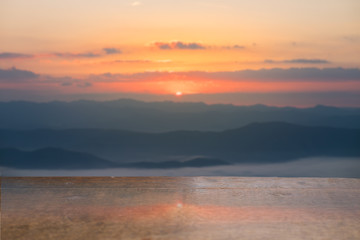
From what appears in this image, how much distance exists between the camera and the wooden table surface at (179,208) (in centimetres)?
180

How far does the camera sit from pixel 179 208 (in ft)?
7.09

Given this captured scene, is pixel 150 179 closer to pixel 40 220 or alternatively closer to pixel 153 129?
pixel 40 220

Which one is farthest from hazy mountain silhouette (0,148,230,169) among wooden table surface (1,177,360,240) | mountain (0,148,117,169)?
wooden table surface (1,177,360,240)

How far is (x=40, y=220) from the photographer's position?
1979 millimetres

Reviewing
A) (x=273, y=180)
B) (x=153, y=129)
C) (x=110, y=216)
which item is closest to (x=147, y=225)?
(x=110, y=216)

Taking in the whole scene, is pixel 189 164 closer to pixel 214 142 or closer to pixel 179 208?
pixel 214 142

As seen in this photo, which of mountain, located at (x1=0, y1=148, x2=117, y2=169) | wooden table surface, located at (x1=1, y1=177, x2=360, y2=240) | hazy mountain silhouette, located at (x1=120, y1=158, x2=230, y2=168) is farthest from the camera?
mountain, located at (x1=0, y1=148, x2=117, y2=169)

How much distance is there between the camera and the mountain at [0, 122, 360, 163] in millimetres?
17312

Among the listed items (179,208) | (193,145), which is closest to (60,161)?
(193,145)

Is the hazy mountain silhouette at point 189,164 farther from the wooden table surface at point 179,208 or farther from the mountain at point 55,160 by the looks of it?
the wooden table surface at point 179,208

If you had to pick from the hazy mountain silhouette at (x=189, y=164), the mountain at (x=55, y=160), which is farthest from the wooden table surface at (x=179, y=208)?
the mountain at (x=55, y=160)

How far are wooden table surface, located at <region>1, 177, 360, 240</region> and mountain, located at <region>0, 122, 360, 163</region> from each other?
13.0m

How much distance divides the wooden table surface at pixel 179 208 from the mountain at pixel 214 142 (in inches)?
511

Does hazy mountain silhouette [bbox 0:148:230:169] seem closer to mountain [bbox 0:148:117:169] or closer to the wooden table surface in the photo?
mountain [bbox 0:148:117:169]
